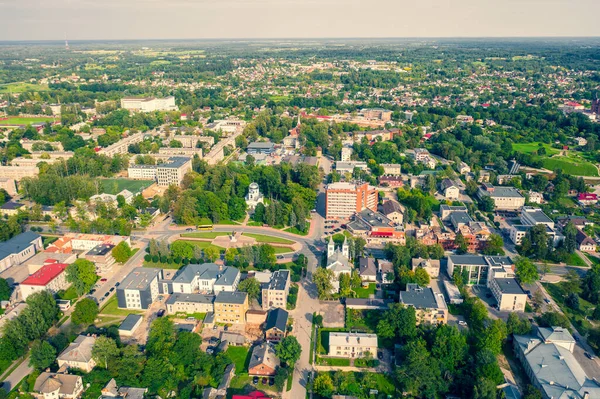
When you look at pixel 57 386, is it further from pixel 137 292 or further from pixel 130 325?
pixel 137 292

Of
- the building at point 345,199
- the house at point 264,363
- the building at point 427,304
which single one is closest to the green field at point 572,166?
the building at point 345,199

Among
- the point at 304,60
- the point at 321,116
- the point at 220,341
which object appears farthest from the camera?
the point at 304,60

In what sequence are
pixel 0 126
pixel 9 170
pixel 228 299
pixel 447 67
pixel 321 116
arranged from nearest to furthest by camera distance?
pixel 228 299 < pixel 9 170 < pixel 0 126 < pixel 321 116 < pixel 447 67

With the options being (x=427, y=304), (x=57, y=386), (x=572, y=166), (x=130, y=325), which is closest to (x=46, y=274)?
(x=130, y=325)

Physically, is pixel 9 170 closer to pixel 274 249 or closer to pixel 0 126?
pixel 0 126

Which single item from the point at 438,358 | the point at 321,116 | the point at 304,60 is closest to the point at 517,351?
the point at 438,358

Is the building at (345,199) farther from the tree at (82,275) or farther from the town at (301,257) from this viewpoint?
the tree at (82,275)

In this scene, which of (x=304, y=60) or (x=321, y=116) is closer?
(x=321, y=116)
